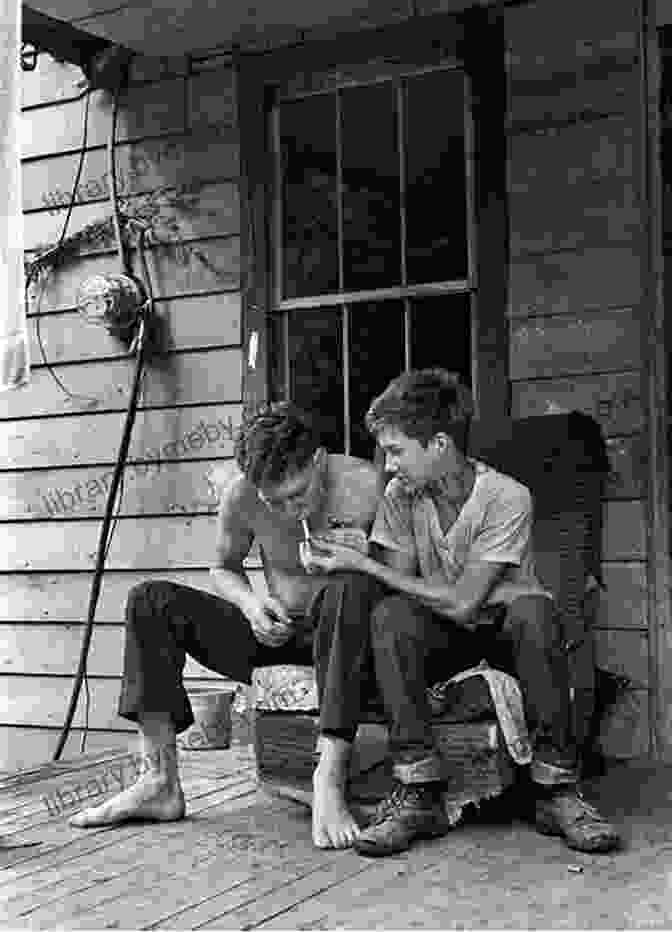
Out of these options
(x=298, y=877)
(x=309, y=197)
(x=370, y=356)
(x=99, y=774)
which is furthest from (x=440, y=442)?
(x=309, y=197)

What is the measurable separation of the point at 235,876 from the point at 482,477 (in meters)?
1.11

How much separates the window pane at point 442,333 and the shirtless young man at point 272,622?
3.15 ft

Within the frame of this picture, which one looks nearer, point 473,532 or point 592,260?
point 473,532

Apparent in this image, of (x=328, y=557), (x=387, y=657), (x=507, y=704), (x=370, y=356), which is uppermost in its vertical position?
(x=370, y=356)

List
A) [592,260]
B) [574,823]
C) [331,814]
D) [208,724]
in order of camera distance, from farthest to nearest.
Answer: [208,724]
[592,260]
[331,814]
[574,823]

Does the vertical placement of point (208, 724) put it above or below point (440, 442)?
below

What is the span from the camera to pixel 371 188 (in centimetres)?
425

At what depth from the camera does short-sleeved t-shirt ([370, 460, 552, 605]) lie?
289 cm

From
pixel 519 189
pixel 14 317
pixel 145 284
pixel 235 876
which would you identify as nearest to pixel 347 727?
pixel 235 876

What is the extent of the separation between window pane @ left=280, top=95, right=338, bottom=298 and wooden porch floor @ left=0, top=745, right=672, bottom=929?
1.97 m

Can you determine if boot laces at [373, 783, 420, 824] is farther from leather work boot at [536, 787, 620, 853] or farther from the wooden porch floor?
leather work boot at [536, 787, 620, 853]

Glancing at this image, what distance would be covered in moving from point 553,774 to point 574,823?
0.12 metres

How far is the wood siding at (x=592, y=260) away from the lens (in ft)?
12.1

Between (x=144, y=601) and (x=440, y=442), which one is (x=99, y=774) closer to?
(x=144, y=601)
